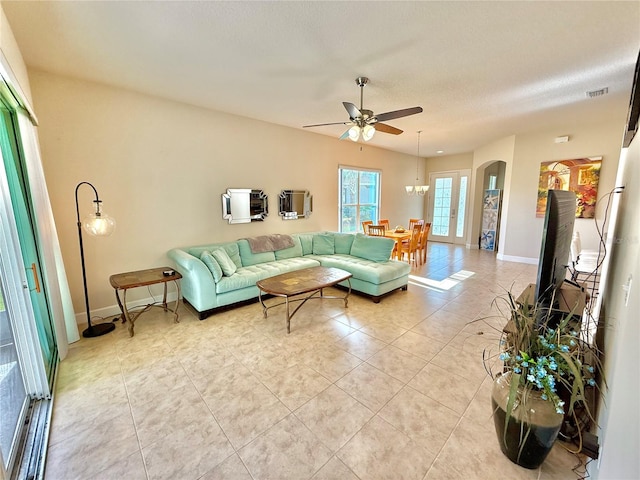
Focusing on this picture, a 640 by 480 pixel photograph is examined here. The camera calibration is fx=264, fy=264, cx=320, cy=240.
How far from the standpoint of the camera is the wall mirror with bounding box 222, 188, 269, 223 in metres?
4.29

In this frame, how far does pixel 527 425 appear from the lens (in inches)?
53.2

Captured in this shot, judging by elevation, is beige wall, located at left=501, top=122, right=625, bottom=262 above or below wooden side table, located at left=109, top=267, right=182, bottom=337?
above

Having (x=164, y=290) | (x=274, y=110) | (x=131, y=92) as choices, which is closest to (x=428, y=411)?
(x=164, y=290)

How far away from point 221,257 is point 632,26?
4.58 metres

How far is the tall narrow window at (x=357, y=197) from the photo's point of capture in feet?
20.9

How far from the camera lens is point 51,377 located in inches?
84.3

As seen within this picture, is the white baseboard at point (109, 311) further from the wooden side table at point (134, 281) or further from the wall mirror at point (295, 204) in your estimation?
the wall mirror at point (295, 204)

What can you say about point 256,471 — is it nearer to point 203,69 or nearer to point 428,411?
point 428,411

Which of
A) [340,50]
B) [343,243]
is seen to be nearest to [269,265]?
[343,243]

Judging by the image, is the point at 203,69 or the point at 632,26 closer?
the point at 632,26

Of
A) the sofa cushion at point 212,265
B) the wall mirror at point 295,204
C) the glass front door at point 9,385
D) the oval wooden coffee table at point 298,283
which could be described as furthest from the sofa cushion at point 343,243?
the glass front door at point 9,385

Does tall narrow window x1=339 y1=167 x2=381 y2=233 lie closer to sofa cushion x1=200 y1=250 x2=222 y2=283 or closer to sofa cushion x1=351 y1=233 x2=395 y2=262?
sofa cushion x1=351 y1=233 x2=395 y2=262

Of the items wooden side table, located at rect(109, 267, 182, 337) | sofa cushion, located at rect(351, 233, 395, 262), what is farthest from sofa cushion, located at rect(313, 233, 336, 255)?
wooden side table, located at rect(109, 267, 182, 337)

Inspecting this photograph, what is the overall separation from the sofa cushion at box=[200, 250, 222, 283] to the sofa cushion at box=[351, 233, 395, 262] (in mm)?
2237
